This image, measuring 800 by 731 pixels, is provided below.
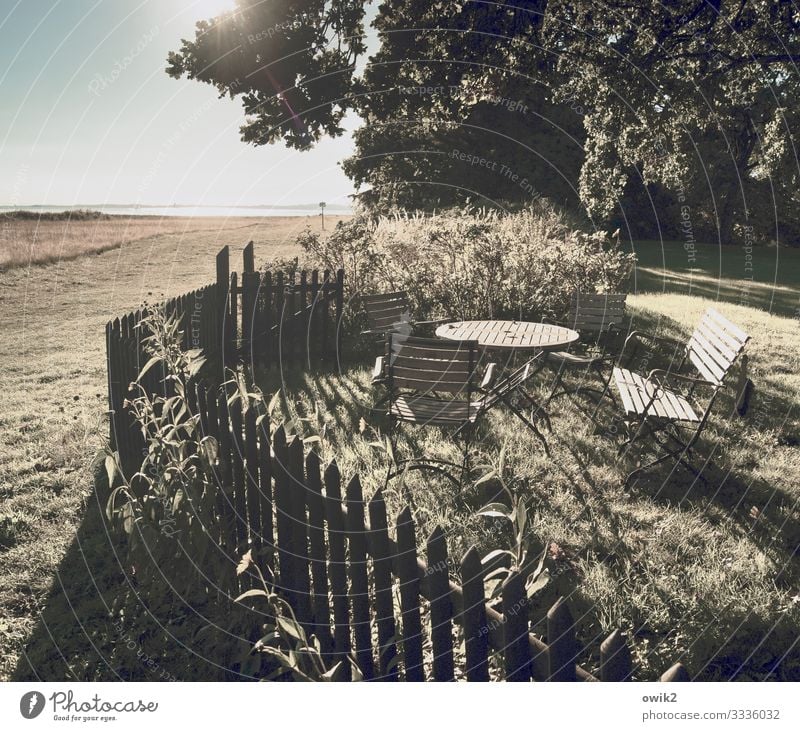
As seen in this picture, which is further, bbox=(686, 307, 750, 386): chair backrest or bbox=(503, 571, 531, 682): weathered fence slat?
bbox=(686, 307, 750, 386): chair backrest

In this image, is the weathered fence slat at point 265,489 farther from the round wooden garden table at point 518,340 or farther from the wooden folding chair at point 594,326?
the wooden folding chair at point 594,326

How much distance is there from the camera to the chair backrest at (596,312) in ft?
26.7

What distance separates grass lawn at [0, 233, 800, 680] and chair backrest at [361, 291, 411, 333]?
0.63 meters

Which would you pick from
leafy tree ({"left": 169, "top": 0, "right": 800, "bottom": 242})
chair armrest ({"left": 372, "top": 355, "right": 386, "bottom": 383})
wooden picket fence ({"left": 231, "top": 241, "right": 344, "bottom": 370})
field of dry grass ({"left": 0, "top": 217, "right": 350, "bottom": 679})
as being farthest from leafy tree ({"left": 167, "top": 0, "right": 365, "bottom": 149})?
chair armrest ({"left": 372, "top": 355, "right": 386, "bottom": 383})

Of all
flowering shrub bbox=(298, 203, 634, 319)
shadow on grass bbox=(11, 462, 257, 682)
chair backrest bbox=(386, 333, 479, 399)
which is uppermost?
flowering shrub bbox=(298, 203, 634, 319)

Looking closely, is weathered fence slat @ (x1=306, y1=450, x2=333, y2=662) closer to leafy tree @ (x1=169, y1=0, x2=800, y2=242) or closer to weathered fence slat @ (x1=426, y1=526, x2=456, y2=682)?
weathered fence slat @ (x1=426, y1=526, x2=456, y2=682)

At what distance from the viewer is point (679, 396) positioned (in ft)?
17.0

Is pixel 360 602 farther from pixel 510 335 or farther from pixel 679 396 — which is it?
pixel 510 335

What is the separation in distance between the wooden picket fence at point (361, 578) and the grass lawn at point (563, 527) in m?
0.46

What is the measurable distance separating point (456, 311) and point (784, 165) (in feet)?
43.1

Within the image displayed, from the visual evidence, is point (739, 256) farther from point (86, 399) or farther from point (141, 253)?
point (86, 399)

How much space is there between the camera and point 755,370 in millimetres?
7848

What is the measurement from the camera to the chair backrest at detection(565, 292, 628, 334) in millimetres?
8133

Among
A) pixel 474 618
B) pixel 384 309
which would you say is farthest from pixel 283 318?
pixel 474 618
